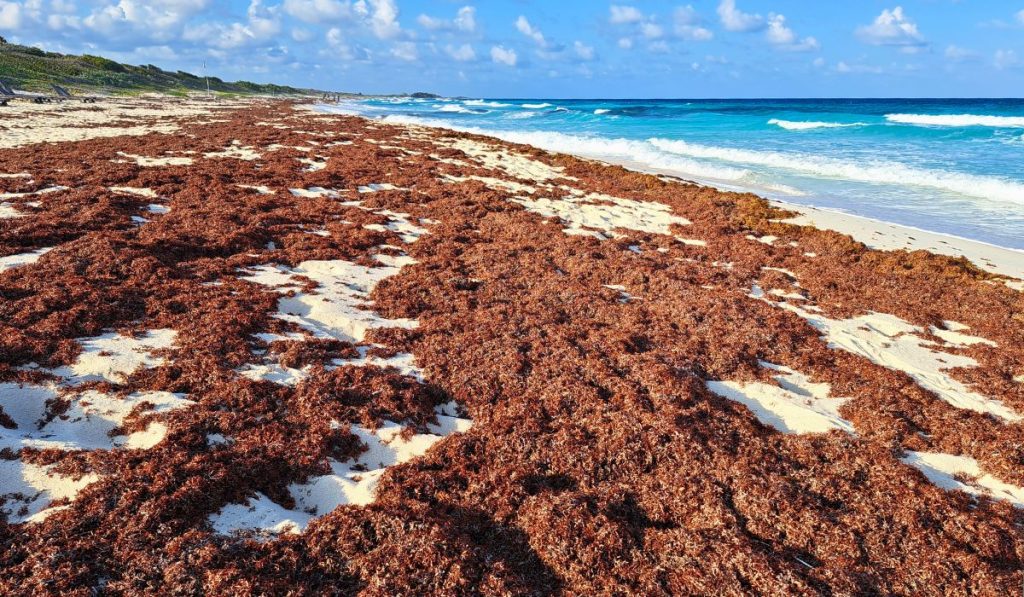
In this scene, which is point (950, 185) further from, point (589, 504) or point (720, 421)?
point (589, 504)

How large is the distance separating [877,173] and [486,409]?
21.8 metres

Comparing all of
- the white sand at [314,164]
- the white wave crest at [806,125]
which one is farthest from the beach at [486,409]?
the white wave crest at [806,125]

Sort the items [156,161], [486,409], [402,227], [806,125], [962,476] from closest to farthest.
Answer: [962,476] < [486,409] < [402,227] < [156,161] < [806,125]

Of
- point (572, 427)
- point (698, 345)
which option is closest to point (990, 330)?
point (698, 345)

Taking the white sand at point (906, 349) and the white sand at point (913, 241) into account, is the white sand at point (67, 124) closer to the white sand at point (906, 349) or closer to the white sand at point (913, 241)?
the white sand at point (906, 349)

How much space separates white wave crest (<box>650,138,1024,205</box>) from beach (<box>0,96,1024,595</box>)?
957cm

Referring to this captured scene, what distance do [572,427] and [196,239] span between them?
22.8 feet

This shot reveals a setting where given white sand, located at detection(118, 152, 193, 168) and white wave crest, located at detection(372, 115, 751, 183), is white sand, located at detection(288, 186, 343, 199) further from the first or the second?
white wave crest, located at detection(372, 115, 751, 183)

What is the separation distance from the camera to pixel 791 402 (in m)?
5.03

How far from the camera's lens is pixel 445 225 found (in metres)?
10.2

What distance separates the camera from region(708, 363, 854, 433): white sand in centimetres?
469

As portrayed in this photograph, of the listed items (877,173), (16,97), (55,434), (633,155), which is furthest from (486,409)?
(16,97)

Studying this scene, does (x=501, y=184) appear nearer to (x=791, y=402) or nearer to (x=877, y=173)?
(x=791, y=402)

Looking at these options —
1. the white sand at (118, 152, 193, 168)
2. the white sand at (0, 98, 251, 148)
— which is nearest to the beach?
the white sand at (118, 152, 193, 168)
